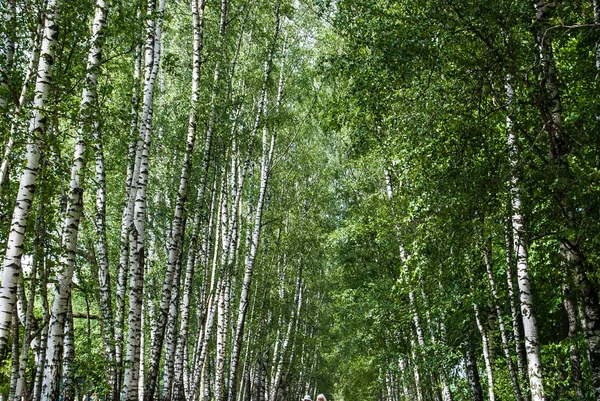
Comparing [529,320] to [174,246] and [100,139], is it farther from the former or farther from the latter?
[100,139]

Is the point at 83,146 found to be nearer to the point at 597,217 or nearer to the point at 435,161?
the point at 435,161

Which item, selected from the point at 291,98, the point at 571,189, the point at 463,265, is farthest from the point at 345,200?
the point at 571,189

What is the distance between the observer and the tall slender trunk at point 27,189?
519 cm

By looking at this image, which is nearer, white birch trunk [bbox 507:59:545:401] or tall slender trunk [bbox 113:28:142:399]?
white birch trunk [bbox 507:59:545:401]

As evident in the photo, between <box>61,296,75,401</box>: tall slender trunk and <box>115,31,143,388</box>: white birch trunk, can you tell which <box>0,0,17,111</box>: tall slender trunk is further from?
<box>61,296,75,401</box>: tall slender trunk

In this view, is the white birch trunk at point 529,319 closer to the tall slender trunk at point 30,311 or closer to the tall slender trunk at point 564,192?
the tall slender trunk at point 564,192

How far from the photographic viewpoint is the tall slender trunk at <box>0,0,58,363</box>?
17.0ft

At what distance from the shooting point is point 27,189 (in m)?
5.66

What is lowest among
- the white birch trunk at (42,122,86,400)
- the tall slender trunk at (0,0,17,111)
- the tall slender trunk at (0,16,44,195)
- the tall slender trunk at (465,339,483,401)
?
the tall slender trunk at (465,339,483,401)

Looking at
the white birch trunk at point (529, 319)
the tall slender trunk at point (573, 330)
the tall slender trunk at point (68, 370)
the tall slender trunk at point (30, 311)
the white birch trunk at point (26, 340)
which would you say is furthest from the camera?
the white birch trunk at point (26, 340)

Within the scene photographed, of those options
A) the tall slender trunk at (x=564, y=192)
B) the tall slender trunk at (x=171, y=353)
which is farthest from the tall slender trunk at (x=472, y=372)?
the tall slender trunk at (x=564, y=192)

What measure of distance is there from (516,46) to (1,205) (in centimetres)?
812

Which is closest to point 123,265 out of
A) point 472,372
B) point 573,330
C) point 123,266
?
point 123,266

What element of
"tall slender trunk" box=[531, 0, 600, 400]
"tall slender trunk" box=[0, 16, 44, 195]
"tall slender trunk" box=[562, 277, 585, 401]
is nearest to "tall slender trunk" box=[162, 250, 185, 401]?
"tall slender trunk" box=[0, 16, 44, 195]
